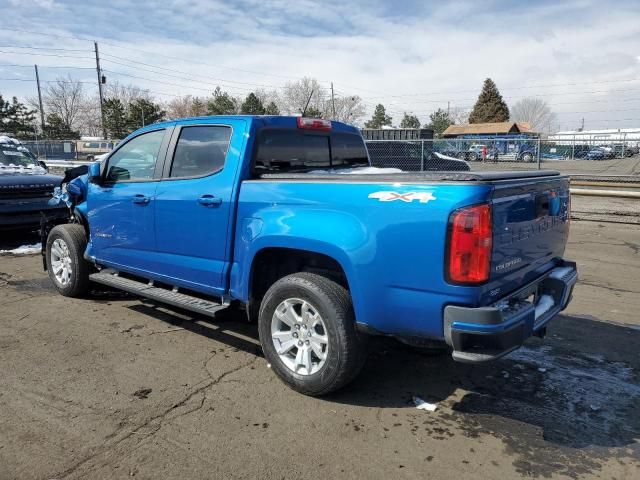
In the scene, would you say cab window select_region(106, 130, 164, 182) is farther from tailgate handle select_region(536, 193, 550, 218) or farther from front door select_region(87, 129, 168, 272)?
tailgate handle select_region(536, 193, 550, 218)

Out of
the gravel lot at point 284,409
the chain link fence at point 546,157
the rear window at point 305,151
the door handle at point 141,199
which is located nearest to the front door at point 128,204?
the door handle at point 141,199

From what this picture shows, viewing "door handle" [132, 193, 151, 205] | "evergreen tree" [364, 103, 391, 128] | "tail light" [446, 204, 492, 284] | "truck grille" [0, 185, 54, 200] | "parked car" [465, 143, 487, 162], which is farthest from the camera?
"evergreen tree" [364, 103, 391, 128]

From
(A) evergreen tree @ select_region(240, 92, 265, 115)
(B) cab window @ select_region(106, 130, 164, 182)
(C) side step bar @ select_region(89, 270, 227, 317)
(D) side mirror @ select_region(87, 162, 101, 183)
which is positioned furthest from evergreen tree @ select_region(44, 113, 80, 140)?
(C) side step bar @ select_region(89, 270, 227, 317)

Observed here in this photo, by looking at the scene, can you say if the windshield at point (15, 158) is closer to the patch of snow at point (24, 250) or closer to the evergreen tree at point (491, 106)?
the patch of snow at point (24, 250)

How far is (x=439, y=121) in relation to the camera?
81.9 metres

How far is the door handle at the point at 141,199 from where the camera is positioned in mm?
4703

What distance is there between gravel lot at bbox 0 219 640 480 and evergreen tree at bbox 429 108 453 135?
3064 inches

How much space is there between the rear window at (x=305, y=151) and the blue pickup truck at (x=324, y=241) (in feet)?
0.04

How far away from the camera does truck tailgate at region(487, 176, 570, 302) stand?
2980 millimetres

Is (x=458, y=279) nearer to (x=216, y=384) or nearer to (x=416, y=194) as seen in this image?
(x=416, y=194)

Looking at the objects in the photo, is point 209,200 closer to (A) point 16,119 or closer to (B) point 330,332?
(B) point 330,332

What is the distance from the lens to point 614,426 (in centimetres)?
324

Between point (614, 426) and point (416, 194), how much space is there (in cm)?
194

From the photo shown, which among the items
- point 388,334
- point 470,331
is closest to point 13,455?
point 388,334
